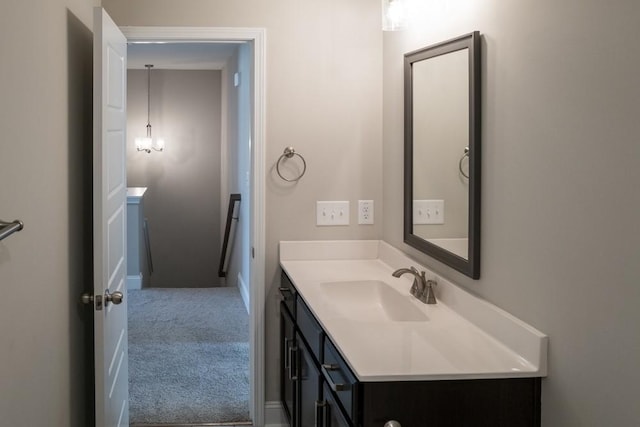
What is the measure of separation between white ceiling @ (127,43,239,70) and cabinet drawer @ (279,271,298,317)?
380cm

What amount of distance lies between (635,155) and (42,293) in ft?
5.81

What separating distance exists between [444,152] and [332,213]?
3.19 ft

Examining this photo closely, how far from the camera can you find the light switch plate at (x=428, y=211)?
2.77 m

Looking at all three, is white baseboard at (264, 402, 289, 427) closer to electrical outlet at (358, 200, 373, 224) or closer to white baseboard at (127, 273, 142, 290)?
electrical outlet at (358, 200, 373, 224)

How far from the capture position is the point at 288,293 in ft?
10.7

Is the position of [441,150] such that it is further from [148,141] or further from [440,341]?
[148,141]

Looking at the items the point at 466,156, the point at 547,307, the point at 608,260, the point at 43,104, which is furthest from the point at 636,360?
the point at 43,104

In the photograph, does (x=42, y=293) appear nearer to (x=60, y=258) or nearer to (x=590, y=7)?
(x=60, y=258)

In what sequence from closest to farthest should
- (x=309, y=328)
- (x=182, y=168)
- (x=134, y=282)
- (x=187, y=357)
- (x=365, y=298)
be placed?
1. (x=309, y=328)
2. (x=365, y=298)
3. (x=187, y=357)
4. (x=134, y=282)
5. (x=182, y=168)

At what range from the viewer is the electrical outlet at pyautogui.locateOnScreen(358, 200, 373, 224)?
3.59 meters

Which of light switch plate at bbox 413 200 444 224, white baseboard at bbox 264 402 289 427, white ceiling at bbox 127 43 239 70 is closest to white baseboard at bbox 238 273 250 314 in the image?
white ceiling at bbox 127 43 239 70

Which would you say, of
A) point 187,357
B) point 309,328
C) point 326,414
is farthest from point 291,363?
point 187,357

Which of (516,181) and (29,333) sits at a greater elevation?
(516,181)

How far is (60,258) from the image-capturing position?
8.47ft
